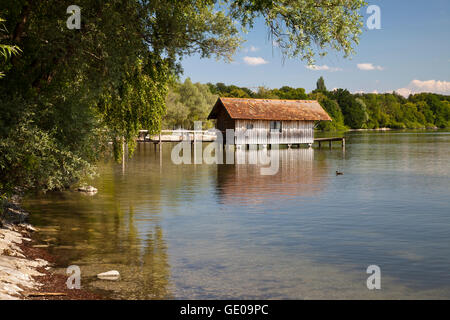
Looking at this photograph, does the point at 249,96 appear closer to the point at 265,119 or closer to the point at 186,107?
the point at 186,107

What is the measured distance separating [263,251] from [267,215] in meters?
5.38

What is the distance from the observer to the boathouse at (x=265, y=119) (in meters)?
61.4

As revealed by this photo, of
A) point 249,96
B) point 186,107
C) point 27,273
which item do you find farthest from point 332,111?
point 27,273

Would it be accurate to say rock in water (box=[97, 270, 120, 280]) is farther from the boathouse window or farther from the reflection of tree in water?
the boathouse window

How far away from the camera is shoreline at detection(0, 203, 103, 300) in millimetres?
8758

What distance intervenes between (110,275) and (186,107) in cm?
9207

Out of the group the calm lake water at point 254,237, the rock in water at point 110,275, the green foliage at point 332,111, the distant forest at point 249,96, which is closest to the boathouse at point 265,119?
the distant forest at point 249,96

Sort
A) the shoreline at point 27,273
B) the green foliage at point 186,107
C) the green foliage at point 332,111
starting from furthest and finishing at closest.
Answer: the green foliage at point 332,111
the green foliage at point 186,107
the shoreline at point 27,273

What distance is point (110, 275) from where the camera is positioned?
1074 centimetres

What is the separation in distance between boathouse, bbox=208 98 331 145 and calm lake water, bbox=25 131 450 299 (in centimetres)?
3251

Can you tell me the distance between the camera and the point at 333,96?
628ft

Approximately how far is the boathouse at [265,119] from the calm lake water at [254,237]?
32.5m

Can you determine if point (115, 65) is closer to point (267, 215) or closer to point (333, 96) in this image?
point (267, 215)

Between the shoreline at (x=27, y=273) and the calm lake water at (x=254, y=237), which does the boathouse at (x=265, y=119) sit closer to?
the calm lake water at (x=254, y=237)
